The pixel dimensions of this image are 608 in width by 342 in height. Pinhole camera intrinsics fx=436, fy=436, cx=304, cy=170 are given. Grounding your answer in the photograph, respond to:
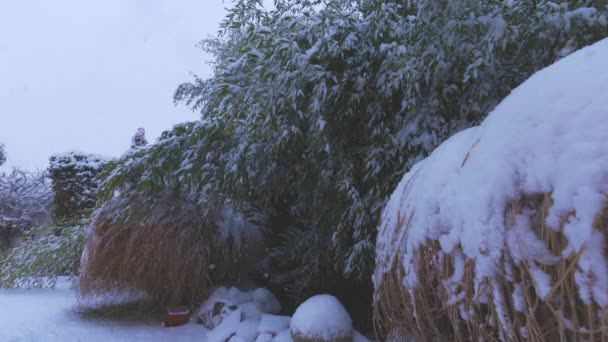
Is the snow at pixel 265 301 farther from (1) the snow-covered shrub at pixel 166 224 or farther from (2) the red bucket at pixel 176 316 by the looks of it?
(2) the red bucket at pixel 176 316

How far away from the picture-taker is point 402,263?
4.13 ft

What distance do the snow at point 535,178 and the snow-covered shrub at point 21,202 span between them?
776cm

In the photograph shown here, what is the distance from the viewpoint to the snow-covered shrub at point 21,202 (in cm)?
708

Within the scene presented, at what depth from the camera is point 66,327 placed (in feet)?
10.0

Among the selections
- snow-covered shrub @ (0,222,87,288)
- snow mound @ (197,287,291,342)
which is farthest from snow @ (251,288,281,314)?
snow-covered shrub @ (0,222,87,288)

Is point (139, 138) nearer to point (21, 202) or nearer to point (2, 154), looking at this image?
point (21, 202)

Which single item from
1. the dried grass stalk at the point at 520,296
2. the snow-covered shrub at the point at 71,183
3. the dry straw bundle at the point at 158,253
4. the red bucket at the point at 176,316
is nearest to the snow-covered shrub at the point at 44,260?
the dry straw bundle at the point at 158,253

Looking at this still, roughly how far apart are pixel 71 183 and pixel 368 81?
461 cm

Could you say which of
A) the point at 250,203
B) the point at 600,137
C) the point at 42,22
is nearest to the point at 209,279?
the point at 250,203

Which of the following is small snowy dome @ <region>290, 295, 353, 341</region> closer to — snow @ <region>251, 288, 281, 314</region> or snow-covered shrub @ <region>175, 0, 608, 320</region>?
snow-covered shrub @ <region>175, 0, 608, 320</region>

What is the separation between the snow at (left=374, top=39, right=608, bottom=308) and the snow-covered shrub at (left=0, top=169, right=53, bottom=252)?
7757mm

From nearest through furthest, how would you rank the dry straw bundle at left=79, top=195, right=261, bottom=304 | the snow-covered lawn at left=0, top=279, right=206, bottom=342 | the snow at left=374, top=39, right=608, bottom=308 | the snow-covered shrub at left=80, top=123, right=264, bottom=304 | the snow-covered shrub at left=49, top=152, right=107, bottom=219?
the snow at left=374, top=39, right=608, bottom=308, the snow-covered lawn at left=0, top=279, right=206, bottom=342, the snow-covered shrub at left=80, top=123, right=264, bottom=304, the dry straw bundle at left=79, top=195, right=261, bottom=304, the snow-covered shrub at left=49, top=152, right=107, bottom=219

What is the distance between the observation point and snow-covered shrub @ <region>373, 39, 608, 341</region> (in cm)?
77

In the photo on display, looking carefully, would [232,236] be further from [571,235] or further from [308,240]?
[571,235]
